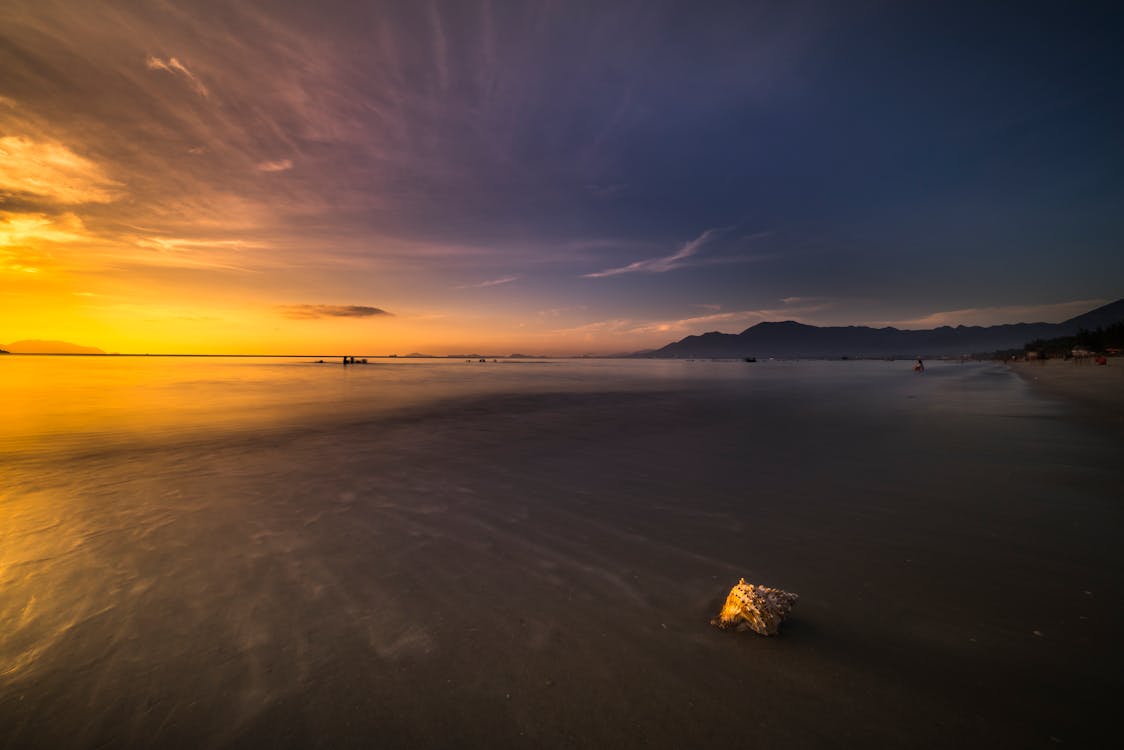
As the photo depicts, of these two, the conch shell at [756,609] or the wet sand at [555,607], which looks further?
the conch shell at [756,609]

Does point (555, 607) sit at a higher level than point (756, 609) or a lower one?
lower

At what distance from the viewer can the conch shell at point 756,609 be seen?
4020mm

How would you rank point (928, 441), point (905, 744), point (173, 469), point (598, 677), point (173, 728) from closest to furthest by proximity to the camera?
point (905, 744)
point (173, 728)
point (598, 677)
point (173, 469)
point (928, 441)

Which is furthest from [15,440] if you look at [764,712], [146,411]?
[764,712]

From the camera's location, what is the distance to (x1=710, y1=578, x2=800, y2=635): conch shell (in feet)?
13.2

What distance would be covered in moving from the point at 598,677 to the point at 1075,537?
7.52 metres

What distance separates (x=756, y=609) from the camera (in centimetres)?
404

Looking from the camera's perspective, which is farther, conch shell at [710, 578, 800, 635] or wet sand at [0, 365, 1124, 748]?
conch shell at [710, 578, 800, 635]

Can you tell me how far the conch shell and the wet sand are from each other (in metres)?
0.16

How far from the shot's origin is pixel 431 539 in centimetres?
630

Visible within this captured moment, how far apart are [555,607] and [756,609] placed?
200cm

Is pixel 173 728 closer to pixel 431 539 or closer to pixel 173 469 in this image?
pixel 431 539

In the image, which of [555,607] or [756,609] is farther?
[555,607]

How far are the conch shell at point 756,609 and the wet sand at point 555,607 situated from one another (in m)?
0.16
